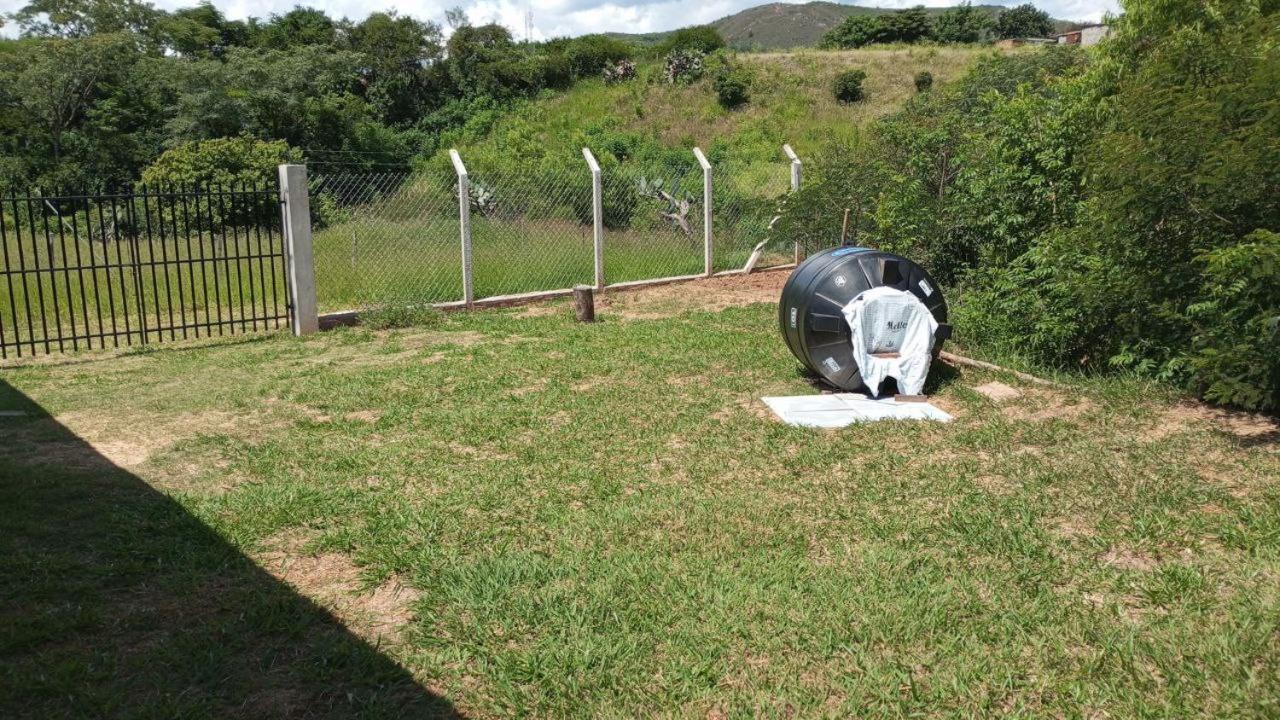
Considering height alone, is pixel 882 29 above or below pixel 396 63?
above

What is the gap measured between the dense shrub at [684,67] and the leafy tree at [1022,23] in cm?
2954

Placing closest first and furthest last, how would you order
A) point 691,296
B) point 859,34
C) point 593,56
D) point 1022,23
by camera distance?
point 691,296 < point 593,56 < point 859,34 < point 1022,23

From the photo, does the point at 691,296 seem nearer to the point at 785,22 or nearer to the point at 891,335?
the point at 891,335

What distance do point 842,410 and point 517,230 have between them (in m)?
7.09

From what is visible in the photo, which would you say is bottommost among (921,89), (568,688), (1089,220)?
(568,688)

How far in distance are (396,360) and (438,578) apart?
4995 mm

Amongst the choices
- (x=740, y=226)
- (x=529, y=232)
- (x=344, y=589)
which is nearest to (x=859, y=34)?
(x=740, y=226)

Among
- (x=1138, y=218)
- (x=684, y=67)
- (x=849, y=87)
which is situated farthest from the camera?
(x=684, y=67)

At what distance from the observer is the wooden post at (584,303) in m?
10.4

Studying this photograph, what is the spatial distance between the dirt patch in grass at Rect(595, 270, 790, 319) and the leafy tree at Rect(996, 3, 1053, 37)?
52.0 m

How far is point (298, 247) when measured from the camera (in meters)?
9.77

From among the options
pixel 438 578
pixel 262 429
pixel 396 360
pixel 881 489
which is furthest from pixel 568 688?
pixel 396 360

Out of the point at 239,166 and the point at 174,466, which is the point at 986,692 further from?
the point at 239,166

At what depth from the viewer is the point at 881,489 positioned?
4.76m
